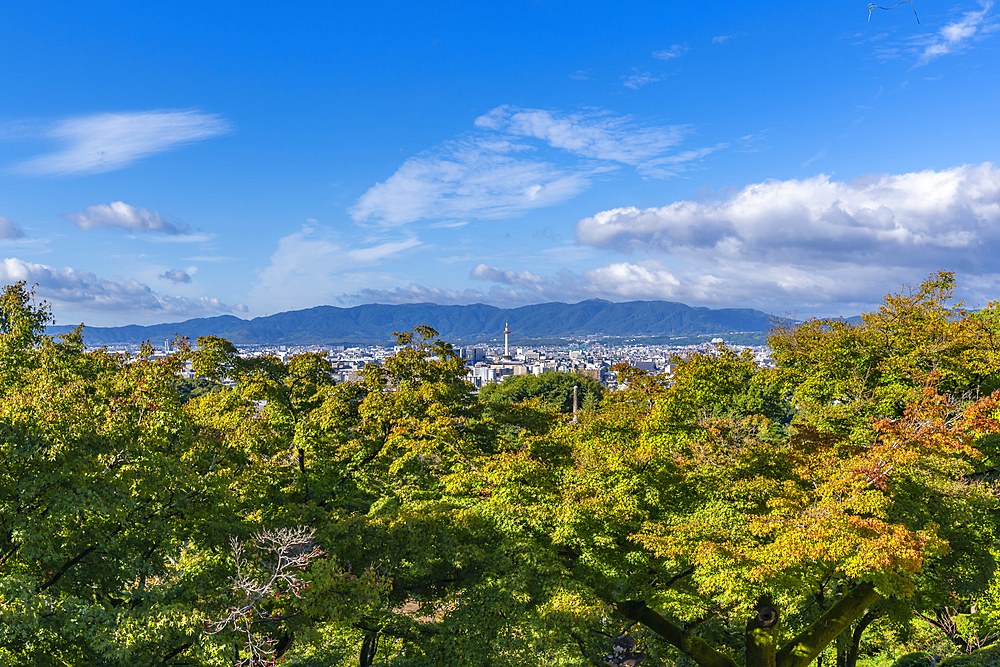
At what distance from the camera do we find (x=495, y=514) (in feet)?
43.8

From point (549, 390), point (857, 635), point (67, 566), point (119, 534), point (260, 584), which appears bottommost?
point (857, 635)

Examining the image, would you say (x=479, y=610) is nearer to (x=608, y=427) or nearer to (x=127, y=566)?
(x=127, y=566)

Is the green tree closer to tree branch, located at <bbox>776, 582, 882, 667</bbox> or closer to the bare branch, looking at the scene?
tree branch, located at <bbox>776, 582, 882, 667</bbox>

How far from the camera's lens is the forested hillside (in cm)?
818

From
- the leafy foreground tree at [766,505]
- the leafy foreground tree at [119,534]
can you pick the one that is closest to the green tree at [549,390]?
the leafy foreground tree at [766,505]

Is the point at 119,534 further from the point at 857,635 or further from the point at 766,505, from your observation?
the point at 857,635

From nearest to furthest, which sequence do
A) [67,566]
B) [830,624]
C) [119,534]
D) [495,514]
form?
[67,566]
[119,534]
[495,514]
[830,624]

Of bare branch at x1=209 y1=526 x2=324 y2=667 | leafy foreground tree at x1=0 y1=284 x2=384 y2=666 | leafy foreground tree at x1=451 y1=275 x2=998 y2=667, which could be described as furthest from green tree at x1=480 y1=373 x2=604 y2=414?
bare branch at x1=209 y1=526 x2=324 y2=667

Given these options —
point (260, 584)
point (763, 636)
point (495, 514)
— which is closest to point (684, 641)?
point (763, 636)

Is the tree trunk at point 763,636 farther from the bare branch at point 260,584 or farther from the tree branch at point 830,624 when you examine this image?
the bare branch at point 260,584

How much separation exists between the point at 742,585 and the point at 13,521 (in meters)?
12.6

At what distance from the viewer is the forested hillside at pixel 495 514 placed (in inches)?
322

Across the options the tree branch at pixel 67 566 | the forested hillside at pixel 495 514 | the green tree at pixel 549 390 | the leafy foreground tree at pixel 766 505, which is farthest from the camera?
the green tree at pixel 549 390

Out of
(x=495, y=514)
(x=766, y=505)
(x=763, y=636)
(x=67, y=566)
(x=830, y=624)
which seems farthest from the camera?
(x=763, y=636)
